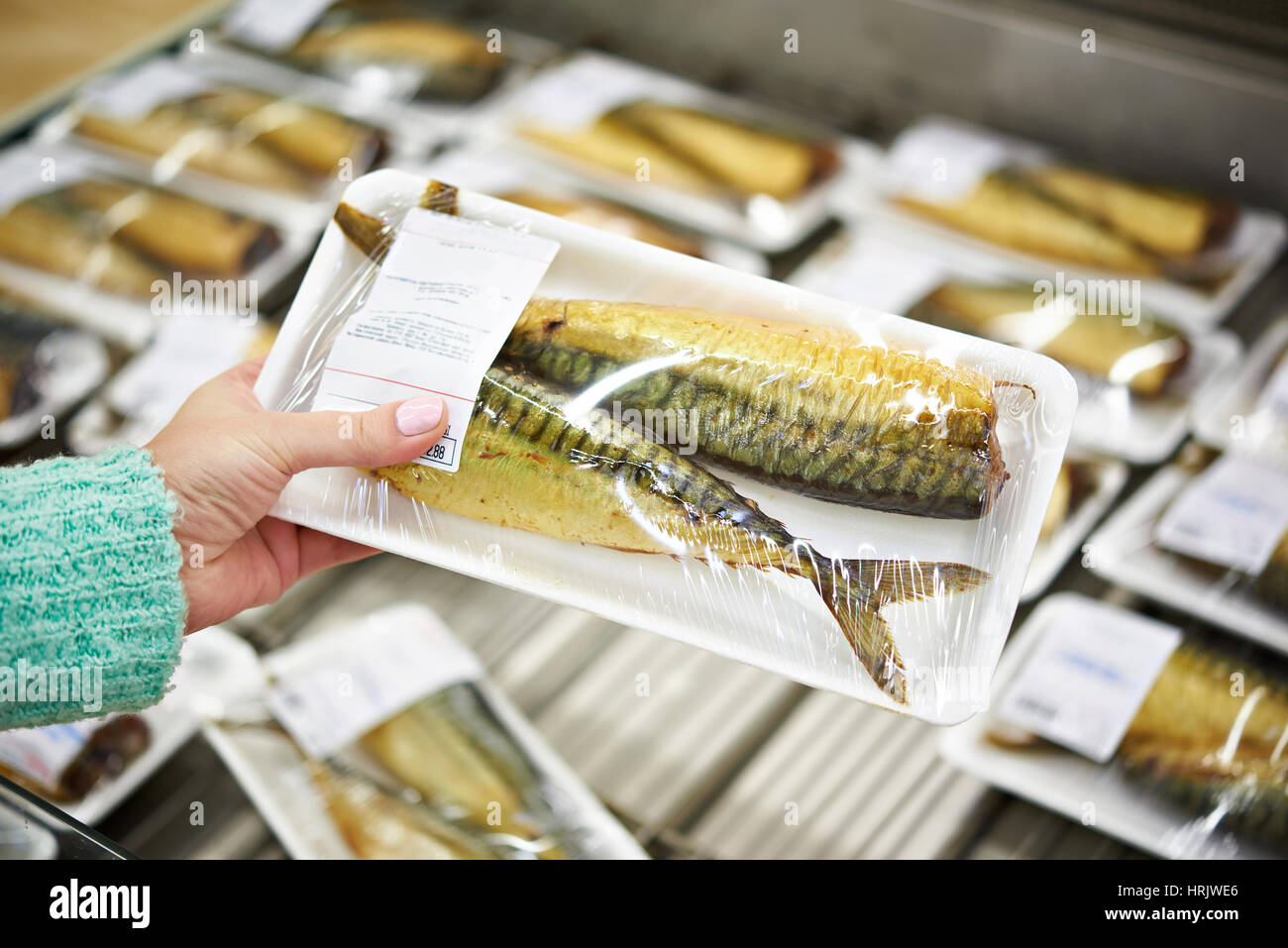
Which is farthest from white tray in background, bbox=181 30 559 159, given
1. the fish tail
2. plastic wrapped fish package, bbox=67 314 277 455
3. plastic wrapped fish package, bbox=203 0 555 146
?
the fish tail

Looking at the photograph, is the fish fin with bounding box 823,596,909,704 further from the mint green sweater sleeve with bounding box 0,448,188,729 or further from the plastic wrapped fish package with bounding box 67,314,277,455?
the plastic wrapped fish package with bounding box 67,314,277,455

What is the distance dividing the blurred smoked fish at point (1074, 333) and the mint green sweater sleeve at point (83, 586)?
4.01 ft

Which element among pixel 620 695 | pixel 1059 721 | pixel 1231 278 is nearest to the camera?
pixel 1059 721

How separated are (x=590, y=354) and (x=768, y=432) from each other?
197 millimetres

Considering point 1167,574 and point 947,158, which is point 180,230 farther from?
point 1167,574

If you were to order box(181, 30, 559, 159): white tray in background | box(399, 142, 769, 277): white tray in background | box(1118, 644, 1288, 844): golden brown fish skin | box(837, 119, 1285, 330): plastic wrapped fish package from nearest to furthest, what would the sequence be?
box(1118, 644, 1288, 844): golden brown fish skin < box(837, 119, 1285, 330): plastic wrapped fish package < box(399, 142, 769, 277): white tray in background < box(181, 30, 559, 159): white tray in background

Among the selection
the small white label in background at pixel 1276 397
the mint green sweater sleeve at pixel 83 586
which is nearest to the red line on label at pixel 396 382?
the mint green sweater sleeve at pixel 83 586

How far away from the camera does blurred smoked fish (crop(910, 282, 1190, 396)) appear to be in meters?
1.63

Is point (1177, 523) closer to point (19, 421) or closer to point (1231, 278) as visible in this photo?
point (1231, 278)

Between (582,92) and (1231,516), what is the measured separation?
57.1 inches

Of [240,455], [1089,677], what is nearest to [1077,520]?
[1089,677]
